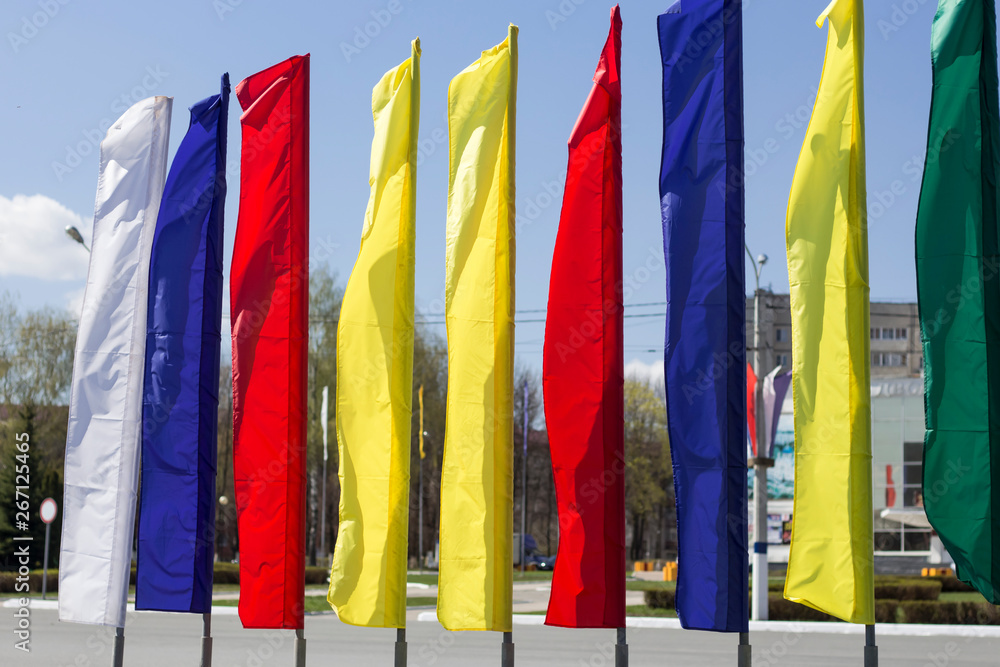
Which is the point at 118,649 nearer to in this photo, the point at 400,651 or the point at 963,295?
the point at 400,651

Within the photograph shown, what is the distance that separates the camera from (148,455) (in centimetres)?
1027

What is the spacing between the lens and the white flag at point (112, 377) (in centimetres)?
1043

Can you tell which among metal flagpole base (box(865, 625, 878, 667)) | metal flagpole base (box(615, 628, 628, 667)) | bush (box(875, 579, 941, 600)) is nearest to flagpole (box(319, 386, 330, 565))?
bush (box(875, 579, 941, 600))

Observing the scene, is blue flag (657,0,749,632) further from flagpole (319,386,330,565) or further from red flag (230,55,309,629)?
flagpole (319,386,330,565)

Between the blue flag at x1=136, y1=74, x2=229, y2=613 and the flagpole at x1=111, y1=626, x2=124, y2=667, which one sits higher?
the blue flag at x1=136, y1=74, x2=229, y2=613

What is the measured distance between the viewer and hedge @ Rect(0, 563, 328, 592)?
33156 mm

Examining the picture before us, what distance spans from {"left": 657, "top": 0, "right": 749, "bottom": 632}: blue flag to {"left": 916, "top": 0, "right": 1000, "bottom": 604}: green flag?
152 centimetres

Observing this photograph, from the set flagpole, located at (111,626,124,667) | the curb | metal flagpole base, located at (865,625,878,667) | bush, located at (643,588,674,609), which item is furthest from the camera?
bush, located at (643,588,674,609)

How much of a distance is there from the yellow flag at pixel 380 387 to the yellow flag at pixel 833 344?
11.4ft

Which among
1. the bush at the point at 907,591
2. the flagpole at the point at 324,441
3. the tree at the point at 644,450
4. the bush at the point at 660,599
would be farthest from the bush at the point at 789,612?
the tree at the point at 644,450

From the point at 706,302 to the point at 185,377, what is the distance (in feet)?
17.1

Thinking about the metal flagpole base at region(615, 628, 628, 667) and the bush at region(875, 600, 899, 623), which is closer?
the metal flagpole base at region(615, 628, 628, 667)

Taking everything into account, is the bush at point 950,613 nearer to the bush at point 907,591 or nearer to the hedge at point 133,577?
the bush at point 907,591

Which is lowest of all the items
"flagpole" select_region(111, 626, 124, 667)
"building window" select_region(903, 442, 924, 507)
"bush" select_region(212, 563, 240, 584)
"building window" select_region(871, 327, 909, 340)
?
"bush" select_region(212, 563, 240, 584)
